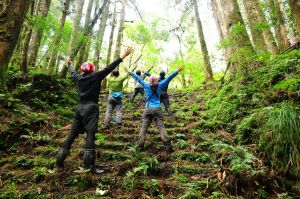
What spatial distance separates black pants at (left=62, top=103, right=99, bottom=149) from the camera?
5.17 metres

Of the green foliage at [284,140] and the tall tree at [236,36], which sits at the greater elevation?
the tall tree at [236,36]

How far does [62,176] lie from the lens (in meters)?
4.83

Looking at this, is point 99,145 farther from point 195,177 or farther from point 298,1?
point 298,1

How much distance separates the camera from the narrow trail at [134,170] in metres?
4.41

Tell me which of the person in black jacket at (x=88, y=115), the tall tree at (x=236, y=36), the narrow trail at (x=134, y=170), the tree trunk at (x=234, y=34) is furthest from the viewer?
the tree trunk at (x=234, y=34)

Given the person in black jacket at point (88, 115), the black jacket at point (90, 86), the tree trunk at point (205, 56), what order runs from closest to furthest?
1. the person in black jacket at point (88, 115)
2. the black jacket at point (90, 86)
3. the tree trunk at point (205, 56)

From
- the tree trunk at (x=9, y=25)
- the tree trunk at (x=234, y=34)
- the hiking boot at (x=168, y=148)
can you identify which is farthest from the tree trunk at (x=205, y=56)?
the tree trunk at (x=9, y=25)

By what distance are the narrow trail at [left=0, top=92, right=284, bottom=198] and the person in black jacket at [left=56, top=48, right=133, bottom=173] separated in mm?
341

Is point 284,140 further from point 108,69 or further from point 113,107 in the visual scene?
point 113,107

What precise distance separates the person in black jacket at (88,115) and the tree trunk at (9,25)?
158 cm

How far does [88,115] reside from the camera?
5.26m

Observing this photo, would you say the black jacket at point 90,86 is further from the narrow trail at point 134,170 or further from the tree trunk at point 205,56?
the tree trunk at point 205,56

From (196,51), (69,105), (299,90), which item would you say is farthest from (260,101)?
(196,51)

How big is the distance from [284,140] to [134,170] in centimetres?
281
